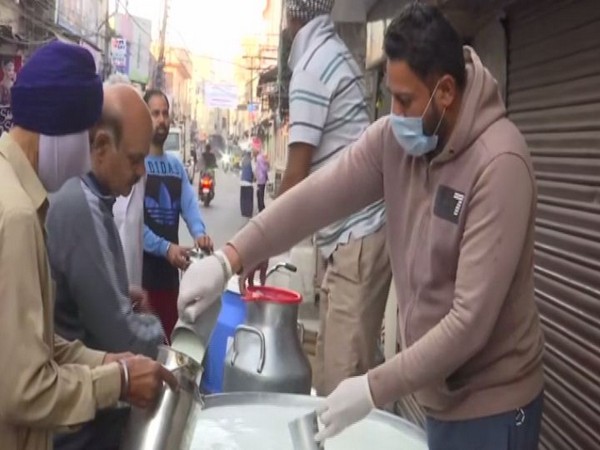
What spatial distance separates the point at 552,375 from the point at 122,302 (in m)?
1.68

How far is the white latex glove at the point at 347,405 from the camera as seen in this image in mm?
1868

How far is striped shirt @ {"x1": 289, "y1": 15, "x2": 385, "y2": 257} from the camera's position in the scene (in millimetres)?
3416

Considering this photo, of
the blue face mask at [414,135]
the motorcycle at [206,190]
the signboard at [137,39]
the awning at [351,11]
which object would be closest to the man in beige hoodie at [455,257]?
the blue face mask at [414,135]

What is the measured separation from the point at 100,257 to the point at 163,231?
2390 millimetres

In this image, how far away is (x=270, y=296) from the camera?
3379 millimetres

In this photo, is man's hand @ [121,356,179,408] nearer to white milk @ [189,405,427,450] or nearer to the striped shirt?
white milk @ [189,405,427,450]

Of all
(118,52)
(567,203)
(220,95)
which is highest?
(220,95)

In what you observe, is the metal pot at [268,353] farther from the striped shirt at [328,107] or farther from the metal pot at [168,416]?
the metal pot at [168,416]

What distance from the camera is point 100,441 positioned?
216 cm

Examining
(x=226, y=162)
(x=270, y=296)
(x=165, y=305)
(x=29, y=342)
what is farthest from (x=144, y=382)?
(x=226, y=162)

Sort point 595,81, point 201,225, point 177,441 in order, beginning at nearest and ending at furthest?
→ point 177,441 → point 595,81 → point 201,225

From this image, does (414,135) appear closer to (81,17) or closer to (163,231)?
(163,231)

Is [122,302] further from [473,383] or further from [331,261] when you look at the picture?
[331,261]

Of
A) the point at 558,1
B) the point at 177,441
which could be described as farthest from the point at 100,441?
the point at 558,1
